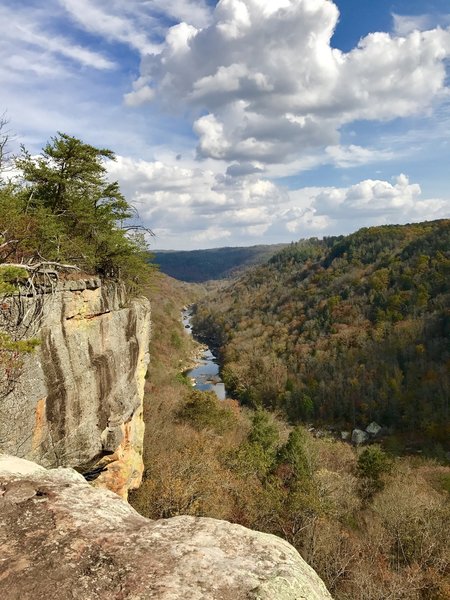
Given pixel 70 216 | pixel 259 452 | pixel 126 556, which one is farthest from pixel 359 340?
pixel 126 556

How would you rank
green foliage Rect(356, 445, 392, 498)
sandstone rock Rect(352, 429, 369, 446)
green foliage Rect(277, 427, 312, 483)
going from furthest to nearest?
1. sandstone rock Rect(352, 429, 369, 446)
2. green foliage Rect(356, 445, 392, 498)
3. green foliage Rect(277, 427, 312, 483)

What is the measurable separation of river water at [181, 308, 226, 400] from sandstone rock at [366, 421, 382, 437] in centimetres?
2449

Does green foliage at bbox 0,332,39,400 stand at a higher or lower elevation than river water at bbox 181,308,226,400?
higher

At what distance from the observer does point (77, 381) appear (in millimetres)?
12484

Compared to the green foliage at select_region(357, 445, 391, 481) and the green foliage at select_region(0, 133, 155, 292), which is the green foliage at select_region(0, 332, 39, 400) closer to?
the green foliage at select_region(0, 133, 155, 292)

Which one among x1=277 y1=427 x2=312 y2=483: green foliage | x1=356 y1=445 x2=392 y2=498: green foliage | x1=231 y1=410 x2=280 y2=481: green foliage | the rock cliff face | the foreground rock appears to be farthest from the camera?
x1=356 y1=445 x2=392 y2=498: green foliage

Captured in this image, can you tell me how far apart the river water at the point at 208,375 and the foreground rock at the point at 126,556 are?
61780mm

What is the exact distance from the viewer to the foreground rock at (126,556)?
438 centimetres

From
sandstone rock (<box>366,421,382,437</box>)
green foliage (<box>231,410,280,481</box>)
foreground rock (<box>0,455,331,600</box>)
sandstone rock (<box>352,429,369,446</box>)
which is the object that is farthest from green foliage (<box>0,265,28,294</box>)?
sandstone rock (<box>366,421,382,437</box>)

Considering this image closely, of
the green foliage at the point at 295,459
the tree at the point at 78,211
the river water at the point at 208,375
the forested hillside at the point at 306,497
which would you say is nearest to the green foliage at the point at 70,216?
the tree at the point at 78,211

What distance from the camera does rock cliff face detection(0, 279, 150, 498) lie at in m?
10.3

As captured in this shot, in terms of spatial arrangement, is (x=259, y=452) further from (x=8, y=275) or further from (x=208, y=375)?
(x=208, y=375)

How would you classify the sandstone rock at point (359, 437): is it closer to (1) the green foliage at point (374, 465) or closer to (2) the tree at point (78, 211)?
(1) the green foliage at point (374, 465)

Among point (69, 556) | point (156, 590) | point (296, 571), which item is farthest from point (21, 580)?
point (296, 571)
